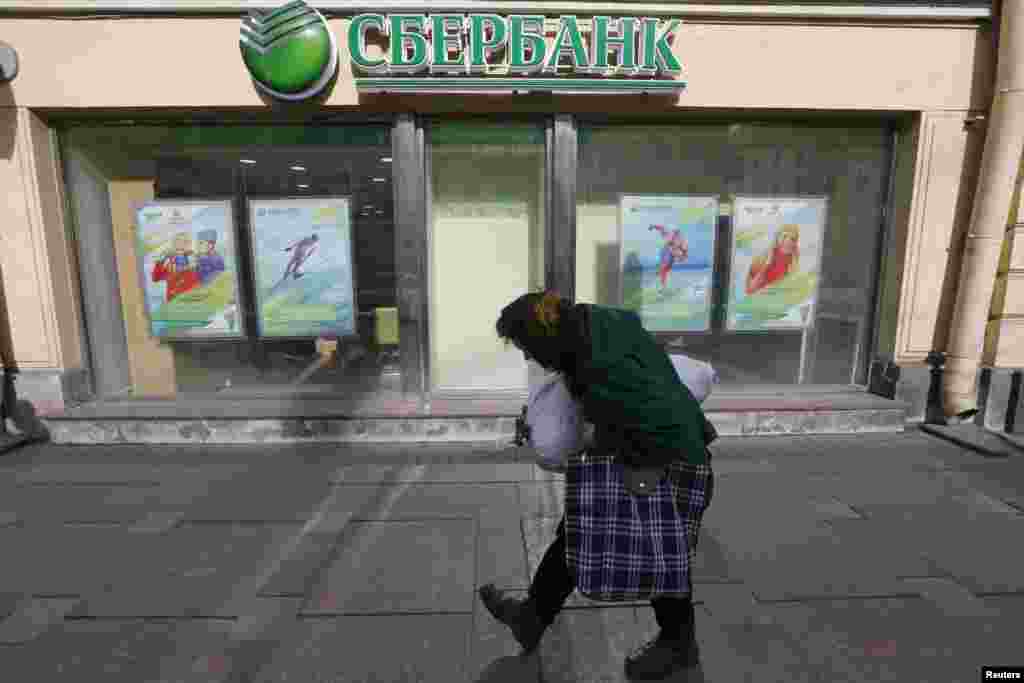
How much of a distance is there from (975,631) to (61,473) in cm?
601

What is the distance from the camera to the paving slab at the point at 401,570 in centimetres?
262

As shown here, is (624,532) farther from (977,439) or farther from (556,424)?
(977,439)

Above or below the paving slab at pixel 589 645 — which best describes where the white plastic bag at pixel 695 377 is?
above

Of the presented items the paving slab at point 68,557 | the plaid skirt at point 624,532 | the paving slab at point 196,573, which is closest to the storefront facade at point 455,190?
the paving slab at point 68,557

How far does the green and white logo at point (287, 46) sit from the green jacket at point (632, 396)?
13.0 feet

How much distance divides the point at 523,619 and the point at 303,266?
419 cm

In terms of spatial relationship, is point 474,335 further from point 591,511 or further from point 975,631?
point 975,631

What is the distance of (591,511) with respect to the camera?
1836 millimetres

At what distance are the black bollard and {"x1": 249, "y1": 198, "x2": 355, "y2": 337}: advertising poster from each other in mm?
5733

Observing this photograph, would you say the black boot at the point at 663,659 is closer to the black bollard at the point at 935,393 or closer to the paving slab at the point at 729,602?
the paving slab at the point at 729,602

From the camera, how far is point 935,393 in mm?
5195

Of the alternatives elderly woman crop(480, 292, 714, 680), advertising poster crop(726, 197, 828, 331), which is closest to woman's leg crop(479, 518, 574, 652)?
elderly woman crop(480, 292, 714, 680)

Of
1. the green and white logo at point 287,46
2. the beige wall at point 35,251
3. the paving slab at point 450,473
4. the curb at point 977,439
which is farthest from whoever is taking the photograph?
the beige wall at point 35,251

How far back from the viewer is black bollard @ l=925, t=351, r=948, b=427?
5.12 metres
